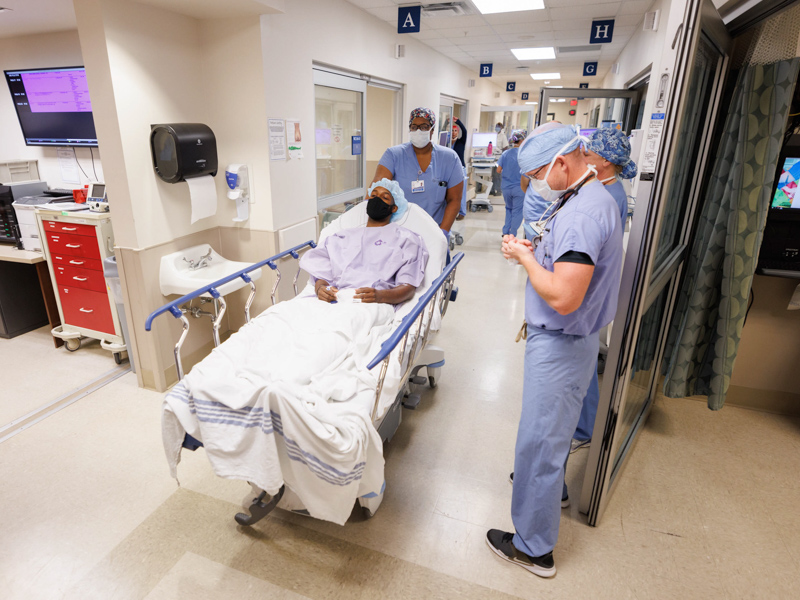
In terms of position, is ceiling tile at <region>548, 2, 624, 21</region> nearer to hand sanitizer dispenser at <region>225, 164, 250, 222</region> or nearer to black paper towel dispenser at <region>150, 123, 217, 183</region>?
hand sanitizer dispenser at <region>225, 164, 250, 222</region>

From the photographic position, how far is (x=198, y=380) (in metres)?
1.46

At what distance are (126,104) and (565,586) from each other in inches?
119

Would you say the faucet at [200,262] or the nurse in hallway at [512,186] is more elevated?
the nurse in hallway at [512,186]

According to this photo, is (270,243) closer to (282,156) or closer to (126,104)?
(282,156)

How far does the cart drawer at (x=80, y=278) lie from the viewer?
307 centimetres

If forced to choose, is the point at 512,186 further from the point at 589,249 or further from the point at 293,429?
the point at 293,429

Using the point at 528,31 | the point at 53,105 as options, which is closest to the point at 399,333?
the point at 53,105

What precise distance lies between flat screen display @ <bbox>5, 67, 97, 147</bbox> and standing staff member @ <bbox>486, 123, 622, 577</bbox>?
346cm

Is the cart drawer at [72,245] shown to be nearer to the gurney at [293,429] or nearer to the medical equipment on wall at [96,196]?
the medical equipment on wall at [96,196]

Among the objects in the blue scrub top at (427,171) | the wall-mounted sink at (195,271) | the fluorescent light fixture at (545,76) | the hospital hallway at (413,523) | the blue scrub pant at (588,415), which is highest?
the fluorescent light fixture at (545,76)

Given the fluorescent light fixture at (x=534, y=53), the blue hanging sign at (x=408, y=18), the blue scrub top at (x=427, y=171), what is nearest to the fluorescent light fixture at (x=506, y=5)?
the blue hanging sign at (x=408, y=18)

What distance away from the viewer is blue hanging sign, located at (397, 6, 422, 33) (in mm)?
4254

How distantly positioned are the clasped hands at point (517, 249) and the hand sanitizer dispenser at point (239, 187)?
209 cm

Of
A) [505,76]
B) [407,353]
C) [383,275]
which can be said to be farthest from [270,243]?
[505,76]
